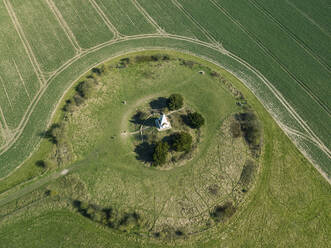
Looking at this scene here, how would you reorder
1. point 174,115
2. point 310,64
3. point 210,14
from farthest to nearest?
point 210,14
point 310,64
point 174,115

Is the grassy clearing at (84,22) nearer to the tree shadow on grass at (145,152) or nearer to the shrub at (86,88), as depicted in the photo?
the shrub at (86,88)

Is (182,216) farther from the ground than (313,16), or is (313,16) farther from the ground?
(313,16)

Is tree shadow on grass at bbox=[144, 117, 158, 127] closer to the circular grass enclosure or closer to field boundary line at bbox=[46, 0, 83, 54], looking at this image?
the circular grass enclosure

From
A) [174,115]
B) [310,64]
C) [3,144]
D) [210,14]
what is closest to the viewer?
[3,144]

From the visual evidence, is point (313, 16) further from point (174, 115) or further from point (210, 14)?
point (174, 115)

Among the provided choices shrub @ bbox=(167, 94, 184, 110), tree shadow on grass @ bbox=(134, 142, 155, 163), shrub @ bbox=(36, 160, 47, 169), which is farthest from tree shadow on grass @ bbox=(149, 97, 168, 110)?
shrub @ bbox=(36, 160, 47, 169)

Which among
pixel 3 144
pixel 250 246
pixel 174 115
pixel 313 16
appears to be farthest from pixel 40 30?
pixel 313 16
